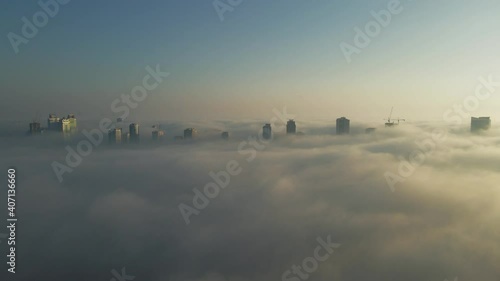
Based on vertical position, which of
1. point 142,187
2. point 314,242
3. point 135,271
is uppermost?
point 142,187

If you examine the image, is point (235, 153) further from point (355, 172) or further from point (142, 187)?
point (355, 172)

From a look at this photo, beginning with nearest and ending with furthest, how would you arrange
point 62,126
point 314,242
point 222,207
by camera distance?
point 314,242, point 62,126, point 222,207

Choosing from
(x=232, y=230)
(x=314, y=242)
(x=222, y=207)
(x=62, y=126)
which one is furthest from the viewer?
(x=222, y=207)

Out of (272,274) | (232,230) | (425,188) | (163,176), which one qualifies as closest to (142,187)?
(163,176)

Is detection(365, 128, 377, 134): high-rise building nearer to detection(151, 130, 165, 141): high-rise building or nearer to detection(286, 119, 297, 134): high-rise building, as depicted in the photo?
detection(286, 119, 297, 134): high-rise building

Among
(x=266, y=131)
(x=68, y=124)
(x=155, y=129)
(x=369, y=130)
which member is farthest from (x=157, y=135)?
(x=369, y=130)

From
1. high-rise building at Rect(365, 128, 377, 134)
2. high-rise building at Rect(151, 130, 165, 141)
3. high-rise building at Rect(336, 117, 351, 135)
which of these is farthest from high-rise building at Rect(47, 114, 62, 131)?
high-rise building at Rect(365, 128, 377, 134)

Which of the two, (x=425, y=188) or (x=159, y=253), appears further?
(x=425, y=188)
